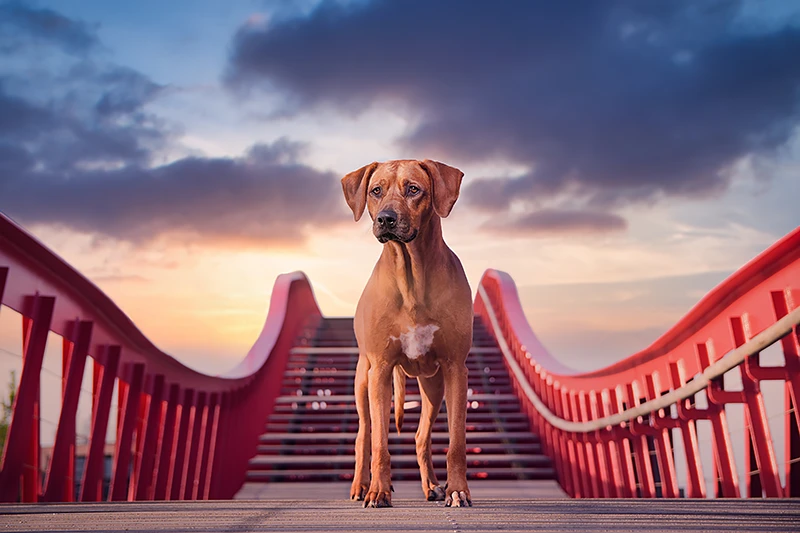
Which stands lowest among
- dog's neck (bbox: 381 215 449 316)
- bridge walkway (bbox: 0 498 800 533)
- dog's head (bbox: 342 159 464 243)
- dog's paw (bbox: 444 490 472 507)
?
bridge walkway (bbox: 0 498 800 533)

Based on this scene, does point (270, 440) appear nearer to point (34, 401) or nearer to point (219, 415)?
point (219, 415)

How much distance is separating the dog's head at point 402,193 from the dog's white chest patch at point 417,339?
512 mm

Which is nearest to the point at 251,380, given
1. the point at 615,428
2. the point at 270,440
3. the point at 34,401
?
the point at 270,440

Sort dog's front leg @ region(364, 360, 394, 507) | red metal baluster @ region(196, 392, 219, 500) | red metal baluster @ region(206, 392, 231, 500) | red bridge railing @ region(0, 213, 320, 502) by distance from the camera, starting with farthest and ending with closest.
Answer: red metal baluster @ region(206, 392, 231, 500) < red metal baluster @ region(196, 392, 219, 500) < red bridge railing @ region(0, 213, 320, 502) < dog's front leg @ region(364, 360, 394, 507)

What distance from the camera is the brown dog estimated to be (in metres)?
3.53

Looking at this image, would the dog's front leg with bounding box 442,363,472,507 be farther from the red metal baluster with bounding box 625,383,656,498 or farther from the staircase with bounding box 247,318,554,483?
the staircase with bounding box 247,318,554,483

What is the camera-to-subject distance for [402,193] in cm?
348

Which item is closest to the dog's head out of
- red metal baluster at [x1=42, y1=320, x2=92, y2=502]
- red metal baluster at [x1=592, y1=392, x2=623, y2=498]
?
red metal baluster at [x1=42, y1=320, x2=92, y2=502]

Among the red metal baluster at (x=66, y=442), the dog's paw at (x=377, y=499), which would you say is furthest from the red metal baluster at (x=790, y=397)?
the red metal baluster at (x=66, y=442)

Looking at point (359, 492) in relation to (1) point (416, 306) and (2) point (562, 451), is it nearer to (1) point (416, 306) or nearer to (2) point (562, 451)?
(1) point (416, 306)

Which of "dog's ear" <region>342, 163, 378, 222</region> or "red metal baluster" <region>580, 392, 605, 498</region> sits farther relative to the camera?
"red metal baluster" <region>580, 392, 605, 498</region>

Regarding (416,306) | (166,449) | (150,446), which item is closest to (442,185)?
(416,306)

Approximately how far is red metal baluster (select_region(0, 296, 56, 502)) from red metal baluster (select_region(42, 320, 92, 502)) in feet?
0.51

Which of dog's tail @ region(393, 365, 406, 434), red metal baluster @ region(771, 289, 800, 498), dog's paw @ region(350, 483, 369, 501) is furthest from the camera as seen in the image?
dog's tail @ region(393, 365, 406, 434)
